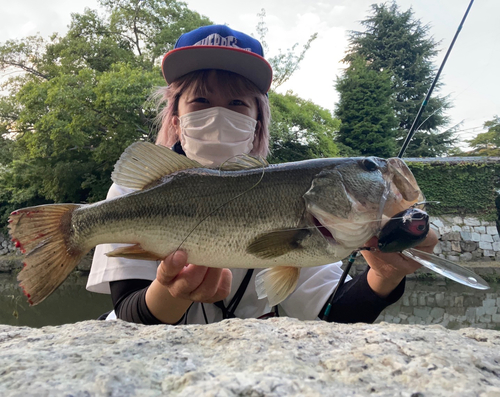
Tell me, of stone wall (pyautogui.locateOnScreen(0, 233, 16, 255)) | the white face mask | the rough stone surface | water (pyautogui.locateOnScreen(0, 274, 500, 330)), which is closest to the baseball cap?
the white face mask

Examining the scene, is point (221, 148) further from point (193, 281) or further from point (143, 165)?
point (193, 281)

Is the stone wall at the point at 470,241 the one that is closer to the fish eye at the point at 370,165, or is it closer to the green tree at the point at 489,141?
the green tree at the point at 489,141

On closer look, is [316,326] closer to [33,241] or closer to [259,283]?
[259,283]

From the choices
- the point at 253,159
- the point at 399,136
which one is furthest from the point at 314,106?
the point at 253,159

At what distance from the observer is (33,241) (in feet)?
3.84

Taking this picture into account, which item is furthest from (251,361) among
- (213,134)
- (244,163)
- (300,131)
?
(300,131)

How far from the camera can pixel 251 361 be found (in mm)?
753

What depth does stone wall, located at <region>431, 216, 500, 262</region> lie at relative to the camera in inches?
388

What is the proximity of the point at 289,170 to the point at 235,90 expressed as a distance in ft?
2.86

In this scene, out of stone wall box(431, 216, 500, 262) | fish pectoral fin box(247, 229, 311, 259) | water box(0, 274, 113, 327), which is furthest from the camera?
stone wall box(431, 216, 500, 262)

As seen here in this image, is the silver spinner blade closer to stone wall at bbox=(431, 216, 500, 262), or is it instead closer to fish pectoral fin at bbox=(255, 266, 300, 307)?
fish pectoral fin at bbox=(255, 266, 300, 307)

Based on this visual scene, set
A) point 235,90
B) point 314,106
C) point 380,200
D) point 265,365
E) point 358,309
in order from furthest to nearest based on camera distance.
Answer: point 314,106
point 235,90
point 358,309
point 380,200
point 265,365

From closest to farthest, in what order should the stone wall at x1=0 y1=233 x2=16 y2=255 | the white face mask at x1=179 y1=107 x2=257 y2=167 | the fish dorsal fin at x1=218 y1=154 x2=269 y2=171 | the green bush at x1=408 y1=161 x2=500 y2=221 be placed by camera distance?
the fish dorsal fin at x1=218 y1=154 x2=269 y2=171
the white face mask at x1=179 y1=107 x2=257 y2=167
the green bush at x1=408 y1=161 x2=500 y2=221
the stone wall at x1=0 y1=233 x2=16 y2=255

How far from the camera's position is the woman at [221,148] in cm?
163
